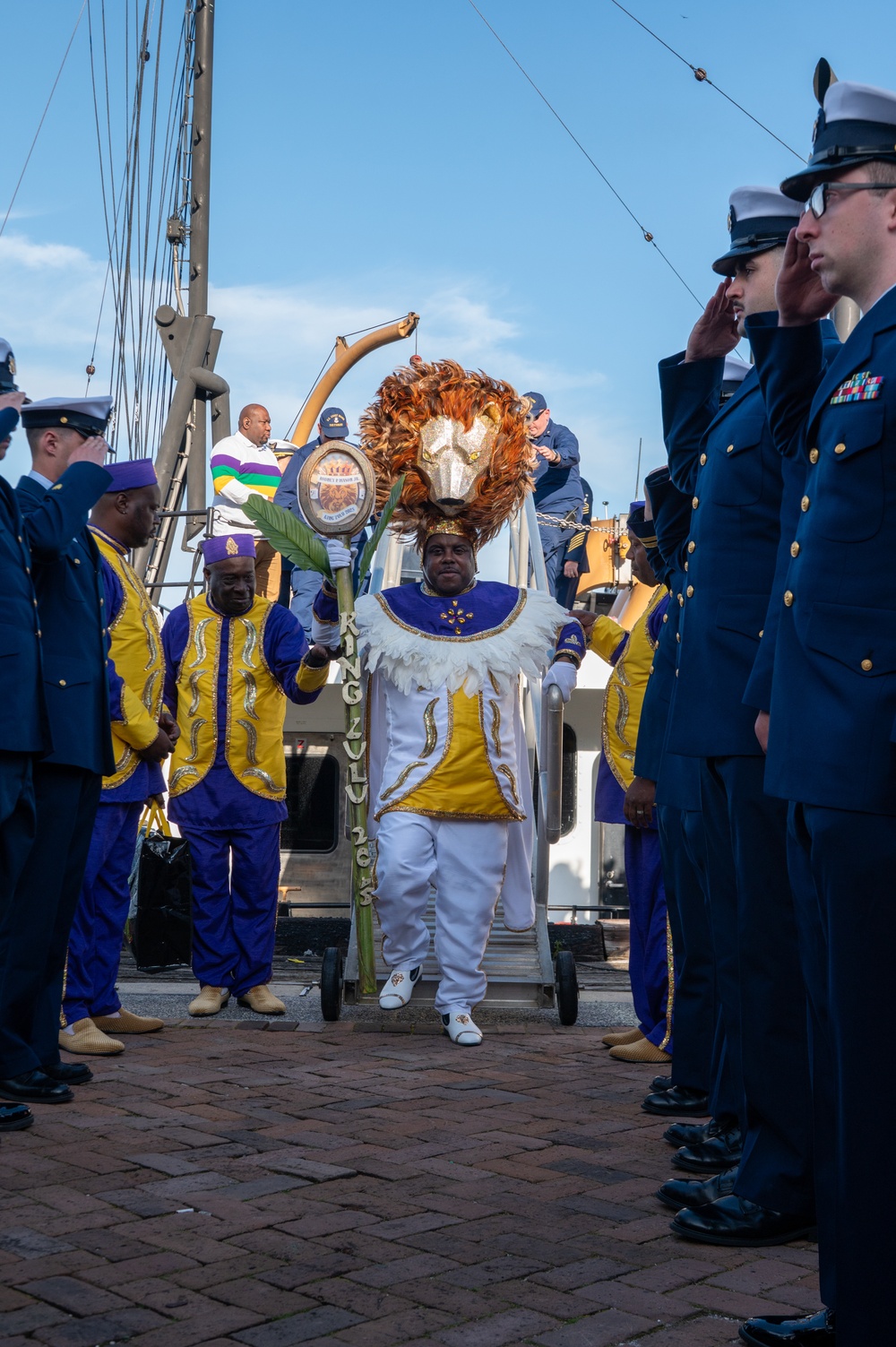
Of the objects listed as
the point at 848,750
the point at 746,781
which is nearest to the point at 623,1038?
the point at 746,781

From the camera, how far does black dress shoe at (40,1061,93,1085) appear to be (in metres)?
4.57

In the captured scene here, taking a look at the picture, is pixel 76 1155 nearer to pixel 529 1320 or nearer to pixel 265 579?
pixel 529 1320

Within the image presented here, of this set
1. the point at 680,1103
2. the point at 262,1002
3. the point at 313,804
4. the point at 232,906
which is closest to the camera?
the point at 680,1103

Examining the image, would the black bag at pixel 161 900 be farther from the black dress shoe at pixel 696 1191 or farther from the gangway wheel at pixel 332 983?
the black dress shoe at pixel 696 1191

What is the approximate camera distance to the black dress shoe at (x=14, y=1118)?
12.9 ft

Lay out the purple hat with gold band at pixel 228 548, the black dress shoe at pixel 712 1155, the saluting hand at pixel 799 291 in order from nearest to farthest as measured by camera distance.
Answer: the saluting hand at pixel 799 291 → the black dress shoe at pixel 712 1155 → the purple hat with gold band at pixel 228 548

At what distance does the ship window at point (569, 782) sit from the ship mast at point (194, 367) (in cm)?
401

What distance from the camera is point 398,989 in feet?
19.4

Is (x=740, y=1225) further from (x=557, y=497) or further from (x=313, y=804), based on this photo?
(x=557, y=497)

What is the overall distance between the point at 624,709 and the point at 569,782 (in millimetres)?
5157

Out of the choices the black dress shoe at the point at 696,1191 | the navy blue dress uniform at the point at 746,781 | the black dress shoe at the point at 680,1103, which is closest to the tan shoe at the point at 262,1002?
the black dress shoe at the point at 680,1103

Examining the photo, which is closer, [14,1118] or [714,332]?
[714,332]

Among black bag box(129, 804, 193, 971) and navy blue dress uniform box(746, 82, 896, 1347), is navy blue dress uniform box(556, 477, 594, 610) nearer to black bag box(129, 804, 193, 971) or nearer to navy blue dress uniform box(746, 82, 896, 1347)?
black bag box(129, 804, 193, 971)

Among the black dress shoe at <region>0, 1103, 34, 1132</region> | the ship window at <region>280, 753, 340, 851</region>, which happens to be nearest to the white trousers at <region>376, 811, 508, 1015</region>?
the black dress shoe at <region>0, 1103, 34, 1132</region>
